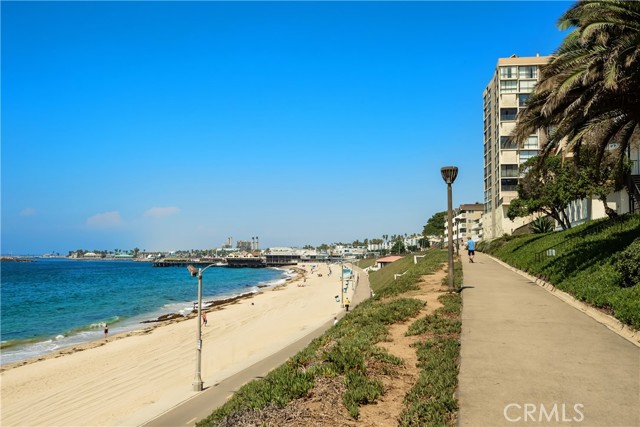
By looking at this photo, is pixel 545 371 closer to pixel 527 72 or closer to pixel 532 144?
pixel 532 144

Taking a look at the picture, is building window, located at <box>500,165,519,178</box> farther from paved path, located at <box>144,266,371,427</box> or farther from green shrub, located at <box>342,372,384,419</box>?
green shrub, located at <box>342,372,384,419</box>

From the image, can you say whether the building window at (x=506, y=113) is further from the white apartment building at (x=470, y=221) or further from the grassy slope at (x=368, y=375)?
the grassy slope at (x=368, y=375)

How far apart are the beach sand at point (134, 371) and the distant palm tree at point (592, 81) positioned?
59.5 ft

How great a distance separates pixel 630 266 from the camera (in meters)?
12.3

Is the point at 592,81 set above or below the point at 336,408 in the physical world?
above

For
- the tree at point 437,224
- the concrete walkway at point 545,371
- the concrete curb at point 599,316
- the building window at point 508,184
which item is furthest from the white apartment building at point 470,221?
the concrete walkway at point 545,371

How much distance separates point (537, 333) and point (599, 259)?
7845mm

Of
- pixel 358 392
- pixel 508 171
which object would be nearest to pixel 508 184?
pixel 508 171

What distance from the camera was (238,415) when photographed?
7.73 metres

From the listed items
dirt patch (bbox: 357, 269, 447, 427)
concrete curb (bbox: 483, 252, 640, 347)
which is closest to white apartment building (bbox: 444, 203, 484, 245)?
concrete curb (bbox: 483, 252, 640, 347)

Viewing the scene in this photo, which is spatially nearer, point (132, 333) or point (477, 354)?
point (477, 354)

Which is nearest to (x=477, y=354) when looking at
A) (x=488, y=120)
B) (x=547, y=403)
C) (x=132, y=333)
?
(x=547, y=403)

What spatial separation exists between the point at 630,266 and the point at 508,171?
181 feet

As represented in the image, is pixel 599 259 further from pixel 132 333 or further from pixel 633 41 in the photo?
pixel 132 333
